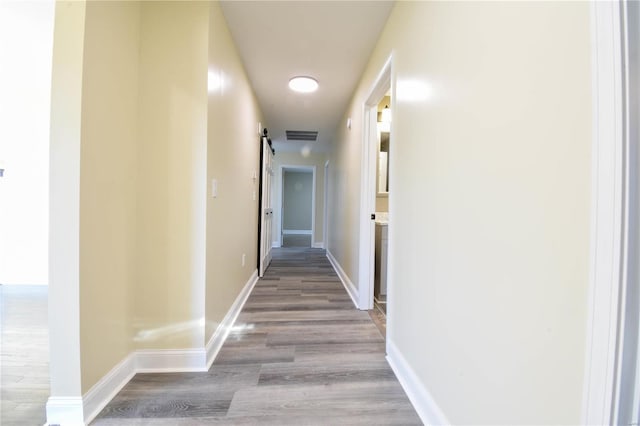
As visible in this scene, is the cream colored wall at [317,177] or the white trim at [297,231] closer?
the cream colored wall at [317,177]

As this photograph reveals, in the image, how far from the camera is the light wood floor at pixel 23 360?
1.24 metres

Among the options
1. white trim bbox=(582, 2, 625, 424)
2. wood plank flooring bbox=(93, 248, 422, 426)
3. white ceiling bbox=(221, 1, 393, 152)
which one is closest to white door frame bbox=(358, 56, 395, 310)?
wood plank flooring bbox=(93, 248, 422, 426)

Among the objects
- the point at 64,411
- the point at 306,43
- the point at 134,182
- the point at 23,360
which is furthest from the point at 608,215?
the point at 23,360

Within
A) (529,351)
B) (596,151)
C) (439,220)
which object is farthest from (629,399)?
(439,220)

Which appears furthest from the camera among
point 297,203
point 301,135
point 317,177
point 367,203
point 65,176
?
point 297,203

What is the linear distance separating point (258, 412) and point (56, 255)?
47.1 inches

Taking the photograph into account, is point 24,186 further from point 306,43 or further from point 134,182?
point 306,43

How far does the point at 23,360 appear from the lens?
1.61 meters

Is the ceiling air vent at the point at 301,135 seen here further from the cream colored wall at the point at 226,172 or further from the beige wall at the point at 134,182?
the beige wall at the point at 134,182

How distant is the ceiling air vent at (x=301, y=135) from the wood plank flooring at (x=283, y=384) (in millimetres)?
3513

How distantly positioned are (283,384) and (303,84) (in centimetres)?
287

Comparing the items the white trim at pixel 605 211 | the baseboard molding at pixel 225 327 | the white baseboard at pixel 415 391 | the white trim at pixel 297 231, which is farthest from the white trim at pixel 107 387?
the white trim at pixel 297 231

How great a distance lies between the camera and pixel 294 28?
2.05 metres

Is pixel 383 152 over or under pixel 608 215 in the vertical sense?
over
